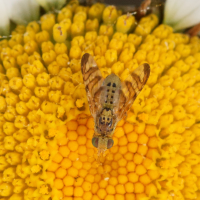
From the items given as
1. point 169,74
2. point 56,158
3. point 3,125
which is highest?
point 169,74

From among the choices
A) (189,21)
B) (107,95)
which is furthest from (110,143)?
(189,21)

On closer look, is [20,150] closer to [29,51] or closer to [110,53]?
[29,51]

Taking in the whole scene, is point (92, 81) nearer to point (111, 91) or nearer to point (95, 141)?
point (111, 91)

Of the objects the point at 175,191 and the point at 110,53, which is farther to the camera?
the point at 110,53

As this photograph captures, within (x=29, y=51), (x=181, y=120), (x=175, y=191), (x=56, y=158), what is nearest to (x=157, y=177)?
(x=175, y=191)

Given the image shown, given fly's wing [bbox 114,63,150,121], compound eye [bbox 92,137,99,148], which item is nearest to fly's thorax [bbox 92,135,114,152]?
compound eye [bbox 92,137,99,148]

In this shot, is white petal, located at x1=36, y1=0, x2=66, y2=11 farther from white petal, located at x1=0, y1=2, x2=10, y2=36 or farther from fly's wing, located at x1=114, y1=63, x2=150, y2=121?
fly's wing, located at x1=114, y1=63, x2=150, y2=121
